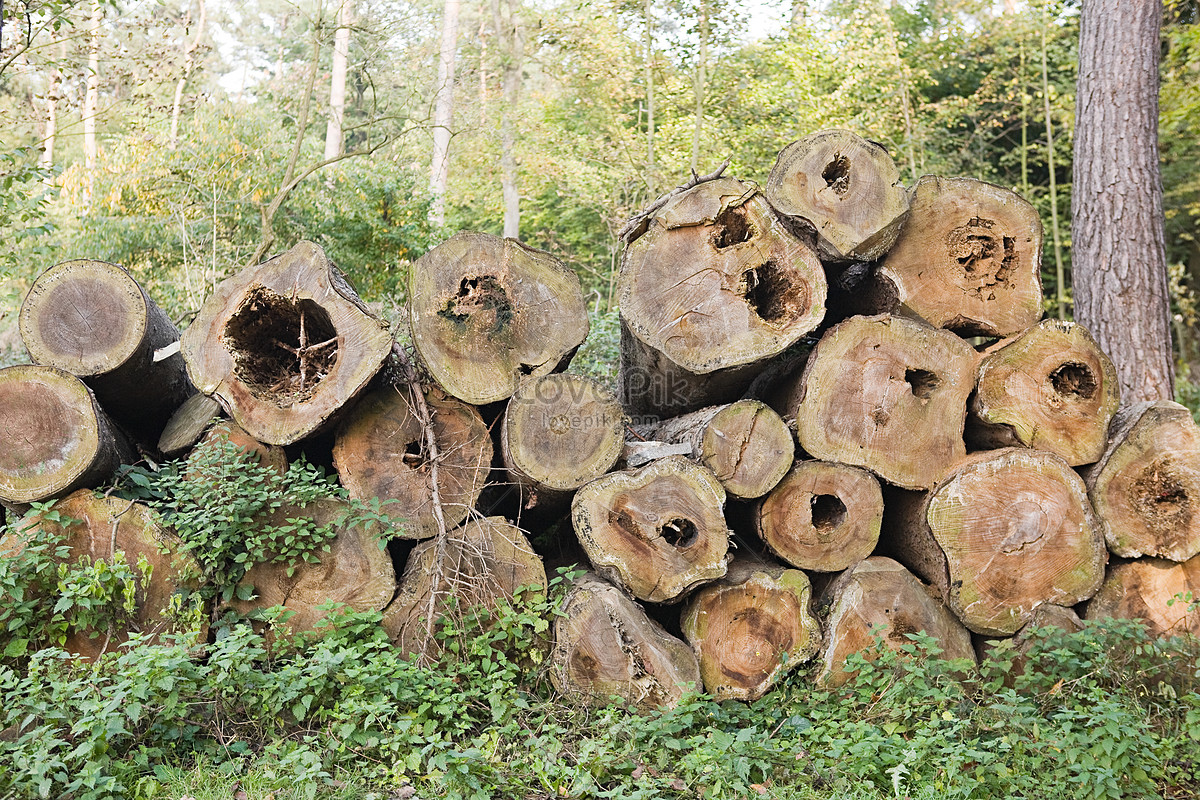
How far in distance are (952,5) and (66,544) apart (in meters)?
14.7

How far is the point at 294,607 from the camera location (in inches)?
152

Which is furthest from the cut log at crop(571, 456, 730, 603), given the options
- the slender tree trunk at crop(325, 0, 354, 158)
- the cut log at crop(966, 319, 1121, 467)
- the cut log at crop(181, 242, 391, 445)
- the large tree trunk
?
the slender tree trunk at crop(325, 0, 354, 158)

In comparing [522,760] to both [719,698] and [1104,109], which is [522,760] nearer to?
[719,698]

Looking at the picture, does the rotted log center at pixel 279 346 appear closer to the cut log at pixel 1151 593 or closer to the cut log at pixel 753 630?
the cut log at pixel 753 630

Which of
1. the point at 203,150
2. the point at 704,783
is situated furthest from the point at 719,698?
the point at 203,150

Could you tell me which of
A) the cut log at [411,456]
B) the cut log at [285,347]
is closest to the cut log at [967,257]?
the cut log at [411,456]

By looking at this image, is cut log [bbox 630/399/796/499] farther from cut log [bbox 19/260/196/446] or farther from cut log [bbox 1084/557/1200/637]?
cut log [bbox 19/260/196/446]

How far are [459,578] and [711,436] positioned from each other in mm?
1259

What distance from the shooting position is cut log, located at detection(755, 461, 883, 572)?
3.96 metres

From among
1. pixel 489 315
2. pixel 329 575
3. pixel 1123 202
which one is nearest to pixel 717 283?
pixel 489 315

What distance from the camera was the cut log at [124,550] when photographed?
3.69m

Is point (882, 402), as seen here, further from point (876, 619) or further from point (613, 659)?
point (613, 659)

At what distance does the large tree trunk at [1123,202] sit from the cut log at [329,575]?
442 centimetres

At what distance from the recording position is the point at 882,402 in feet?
13.1
